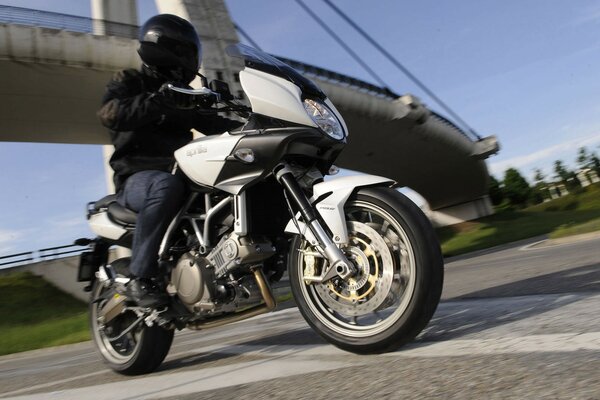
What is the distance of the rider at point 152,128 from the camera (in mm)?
3025

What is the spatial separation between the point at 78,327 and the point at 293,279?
11.6 m

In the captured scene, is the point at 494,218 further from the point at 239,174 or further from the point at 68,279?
the point at 239,174

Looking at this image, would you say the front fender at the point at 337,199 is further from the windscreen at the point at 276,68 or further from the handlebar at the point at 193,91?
the handlebar at the point at 193,91

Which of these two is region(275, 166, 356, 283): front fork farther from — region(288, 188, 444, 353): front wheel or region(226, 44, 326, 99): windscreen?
region(226, 44, 326, 99): windscreen

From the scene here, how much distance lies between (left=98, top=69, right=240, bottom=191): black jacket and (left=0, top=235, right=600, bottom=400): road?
128cm

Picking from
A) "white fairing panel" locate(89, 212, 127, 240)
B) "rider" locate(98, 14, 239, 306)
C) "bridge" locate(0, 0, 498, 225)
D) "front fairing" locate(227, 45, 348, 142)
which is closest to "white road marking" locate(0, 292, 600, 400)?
"rider" locate(98, 14, 239, 306)

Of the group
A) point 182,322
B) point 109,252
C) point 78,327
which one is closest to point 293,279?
point 182,322

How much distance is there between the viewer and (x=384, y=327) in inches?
95.4

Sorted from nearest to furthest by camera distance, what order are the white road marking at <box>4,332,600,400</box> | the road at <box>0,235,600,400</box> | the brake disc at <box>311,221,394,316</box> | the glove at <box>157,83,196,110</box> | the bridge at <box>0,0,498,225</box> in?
1. the road at <box>0,235,600,400</box>
2. the white road marking at <box>4,332,600,400</box>
3. the brake disc at <box>311,221,394,316</box>
4. the glove at <box>157,83,196,110</box>
5. the bridge at <box>0,0,498,225</box>

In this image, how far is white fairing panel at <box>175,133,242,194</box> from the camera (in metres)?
2.82

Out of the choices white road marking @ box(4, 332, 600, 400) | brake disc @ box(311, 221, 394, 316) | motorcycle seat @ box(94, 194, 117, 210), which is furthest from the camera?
motorcycle seat @ box(94, 194, 117, 210)

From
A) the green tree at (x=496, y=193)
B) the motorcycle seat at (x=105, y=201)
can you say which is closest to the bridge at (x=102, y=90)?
the motorcycle seat at (x=105, y=201)

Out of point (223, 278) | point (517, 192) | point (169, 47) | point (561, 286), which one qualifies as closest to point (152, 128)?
point (169, 47)

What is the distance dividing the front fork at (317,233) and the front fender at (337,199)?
0.03 m
